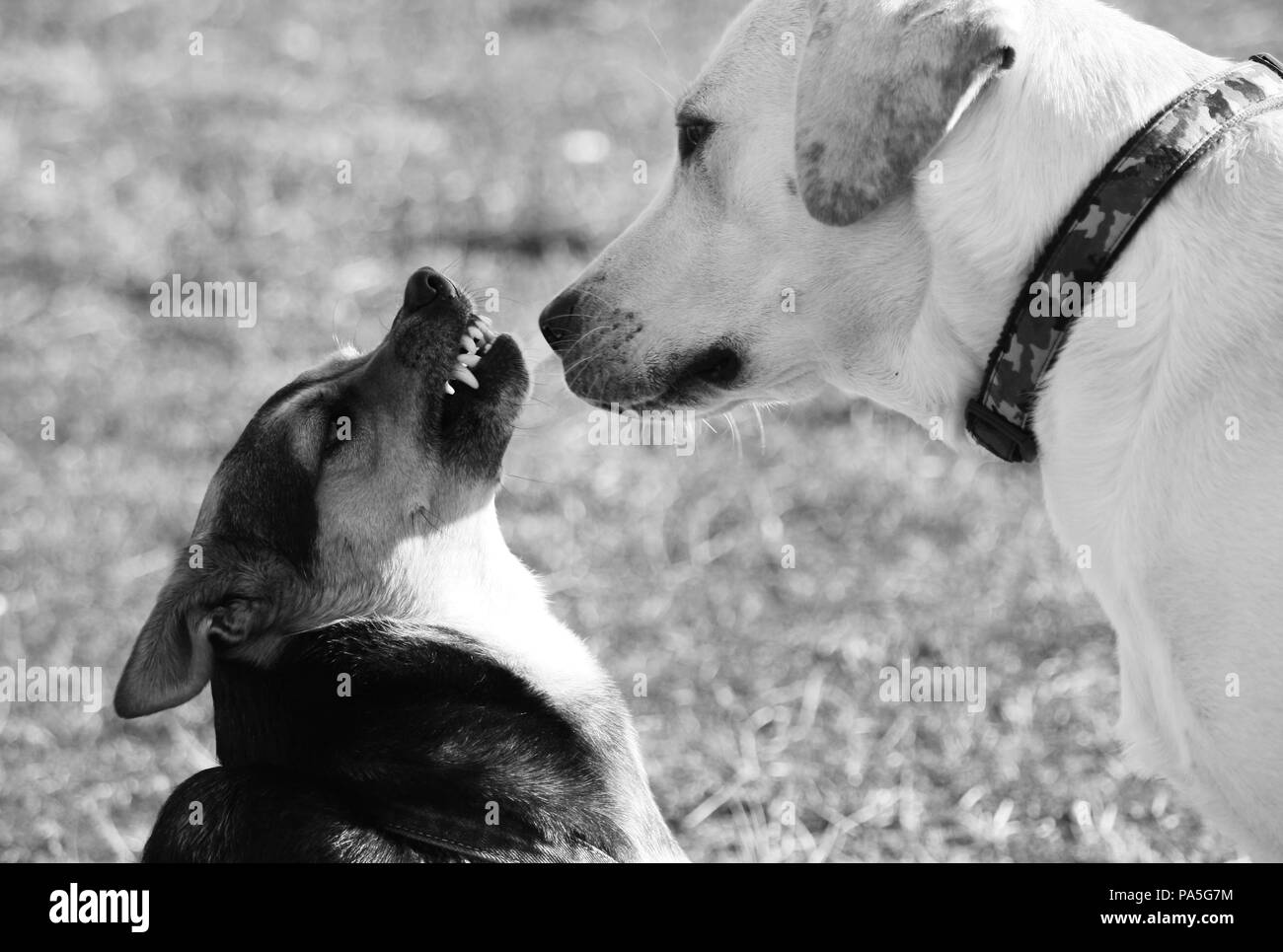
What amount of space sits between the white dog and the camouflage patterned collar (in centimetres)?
3

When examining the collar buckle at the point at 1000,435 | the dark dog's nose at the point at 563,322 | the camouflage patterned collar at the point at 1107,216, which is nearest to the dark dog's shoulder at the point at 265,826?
the dark dog's nose at the point at 563,322

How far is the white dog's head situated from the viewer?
2914 millimetres

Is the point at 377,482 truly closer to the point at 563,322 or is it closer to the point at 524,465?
the point at 563,322

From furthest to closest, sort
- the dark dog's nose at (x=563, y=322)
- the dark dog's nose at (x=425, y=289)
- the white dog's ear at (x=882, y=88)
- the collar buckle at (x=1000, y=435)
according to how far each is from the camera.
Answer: the dark dog's nose at (x=425, y=289) → the dark dog's nose at (x=563, y=322) → the collar buckle at (x=1000, y=435) → the white dog's ear at (x=882, y=88)

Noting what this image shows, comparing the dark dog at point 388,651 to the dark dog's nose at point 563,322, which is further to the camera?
the dark dog's nose at point 563,322

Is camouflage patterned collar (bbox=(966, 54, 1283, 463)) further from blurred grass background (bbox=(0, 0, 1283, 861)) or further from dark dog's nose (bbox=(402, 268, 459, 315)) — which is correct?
dark dog's nose (bbox=(402, 268, 459, 315))

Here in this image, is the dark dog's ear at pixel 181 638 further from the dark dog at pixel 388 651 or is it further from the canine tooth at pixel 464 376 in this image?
the canine tooth at pixel 464 376

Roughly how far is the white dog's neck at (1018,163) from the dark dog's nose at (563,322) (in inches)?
32.0

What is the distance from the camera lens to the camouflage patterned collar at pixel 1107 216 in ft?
9.30

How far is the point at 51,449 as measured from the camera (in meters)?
6.54

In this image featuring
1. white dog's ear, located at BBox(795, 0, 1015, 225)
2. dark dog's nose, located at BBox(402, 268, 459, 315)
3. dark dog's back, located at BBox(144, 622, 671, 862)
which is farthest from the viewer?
dark dog's nose, located at BBox(402, 268, 459, 315)

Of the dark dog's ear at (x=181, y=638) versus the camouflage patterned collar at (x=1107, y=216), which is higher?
the camouflage patterned collar at (x=1107, y=216)

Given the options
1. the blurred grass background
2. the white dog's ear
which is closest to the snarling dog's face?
the blurred grass background

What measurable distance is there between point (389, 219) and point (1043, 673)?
14.9 ft
